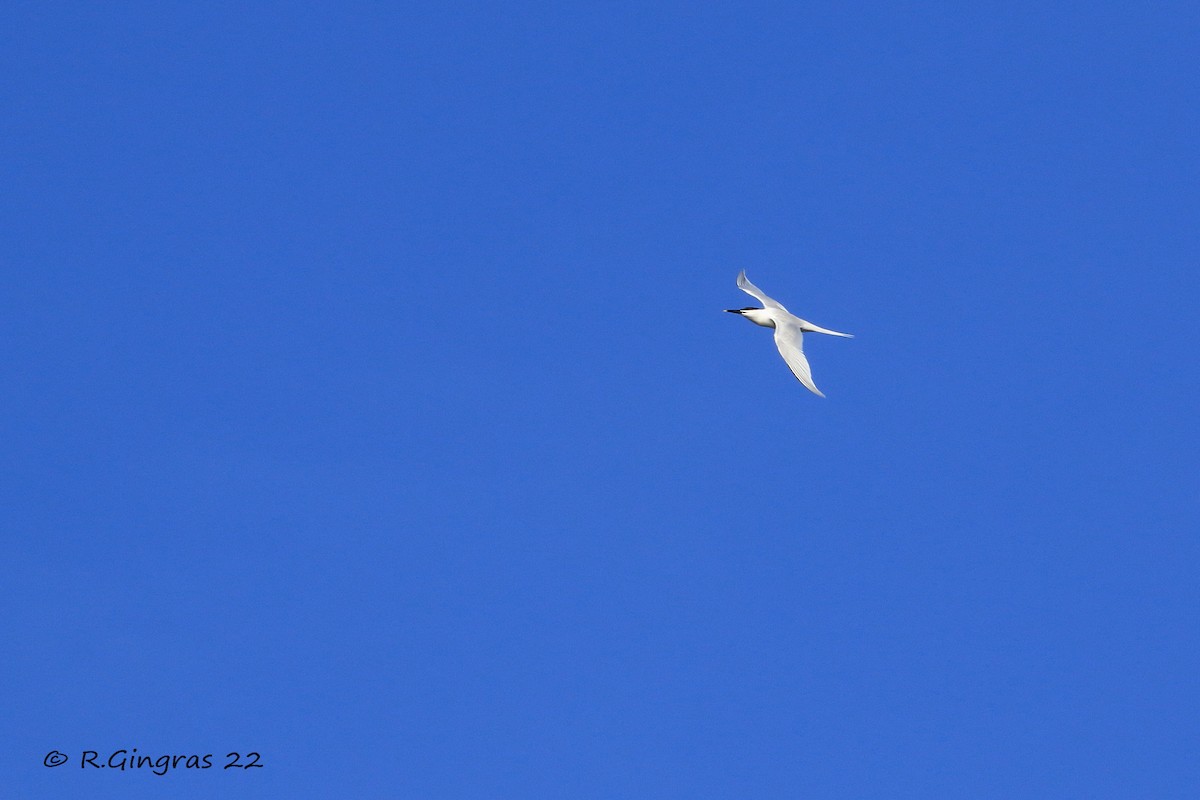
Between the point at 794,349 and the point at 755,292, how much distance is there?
22.3 feet

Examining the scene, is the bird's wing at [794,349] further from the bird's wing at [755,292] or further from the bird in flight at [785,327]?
the bird's wing at [755,292]

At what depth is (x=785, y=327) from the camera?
3144 cm

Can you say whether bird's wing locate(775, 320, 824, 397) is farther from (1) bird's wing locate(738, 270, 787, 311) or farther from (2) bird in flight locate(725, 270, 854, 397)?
(1) bird's wing locate(738, 270, 787, 311)

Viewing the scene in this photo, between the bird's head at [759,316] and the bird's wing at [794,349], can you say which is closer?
the bird's wing at [794,349]

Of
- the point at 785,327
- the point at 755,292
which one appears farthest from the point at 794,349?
the point at 755,292

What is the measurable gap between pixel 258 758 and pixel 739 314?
18.1m

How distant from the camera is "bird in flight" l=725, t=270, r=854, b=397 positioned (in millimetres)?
28125

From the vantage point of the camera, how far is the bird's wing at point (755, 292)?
115 ft

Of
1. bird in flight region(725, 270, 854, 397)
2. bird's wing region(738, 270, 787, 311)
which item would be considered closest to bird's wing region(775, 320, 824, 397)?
bird in flight region(725, 270, 854, 397)

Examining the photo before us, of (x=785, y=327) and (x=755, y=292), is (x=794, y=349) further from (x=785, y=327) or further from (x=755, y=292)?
(x=755, y=292)

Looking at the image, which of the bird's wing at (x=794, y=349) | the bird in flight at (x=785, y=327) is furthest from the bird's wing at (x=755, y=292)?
the bird's wing at (x=794, y=349)

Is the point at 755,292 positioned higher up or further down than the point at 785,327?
higher up

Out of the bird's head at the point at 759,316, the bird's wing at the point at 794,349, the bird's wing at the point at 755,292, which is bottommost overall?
the bird's wing at the point at 794,349

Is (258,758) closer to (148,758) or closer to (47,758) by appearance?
(148,758)
